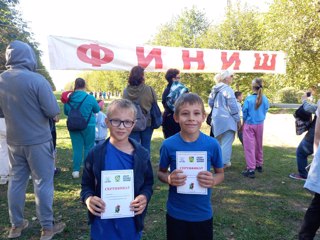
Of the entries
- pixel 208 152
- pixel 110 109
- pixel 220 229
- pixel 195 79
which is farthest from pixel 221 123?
pixel 195 79

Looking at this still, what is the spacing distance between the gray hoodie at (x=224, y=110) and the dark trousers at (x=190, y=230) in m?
3.53

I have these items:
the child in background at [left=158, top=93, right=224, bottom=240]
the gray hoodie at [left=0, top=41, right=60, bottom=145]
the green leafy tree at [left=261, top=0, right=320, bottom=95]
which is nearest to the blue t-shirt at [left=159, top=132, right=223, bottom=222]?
the child in background at [left=158, top=93, right=224, bottom=240]

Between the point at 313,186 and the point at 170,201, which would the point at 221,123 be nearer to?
the point at 313,186

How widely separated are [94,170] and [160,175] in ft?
1.98

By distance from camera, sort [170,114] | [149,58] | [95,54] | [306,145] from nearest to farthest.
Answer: [306,145], [170,114], [95,54], [149,58]

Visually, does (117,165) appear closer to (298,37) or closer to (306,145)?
(306,145)

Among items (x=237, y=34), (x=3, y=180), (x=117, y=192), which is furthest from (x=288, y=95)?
(x=117, y=192)

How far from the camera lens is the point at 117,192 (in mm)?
1915

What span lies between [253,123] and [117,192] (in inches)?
173

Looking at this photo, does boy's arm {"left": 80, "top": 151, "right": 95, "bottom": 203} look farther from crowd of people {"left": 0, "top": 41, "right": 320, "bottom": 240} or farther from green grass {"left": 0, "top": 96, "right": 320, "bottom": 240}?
green grass {"left": 0, "top": 96, "right": 320, "bottom": 240}

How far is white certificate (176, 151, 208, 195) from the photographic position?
7.06ft

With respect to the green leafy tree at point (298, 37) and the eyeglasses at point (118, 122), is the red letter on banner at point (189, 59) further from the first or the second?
the green leafy tree at point (298, 37)

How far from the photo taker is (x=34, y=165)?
9.96 feet

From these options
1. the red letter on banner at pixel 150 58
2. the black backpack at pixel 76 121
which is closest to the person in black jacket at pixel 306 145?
the red letter on banner at pixel 150 58
